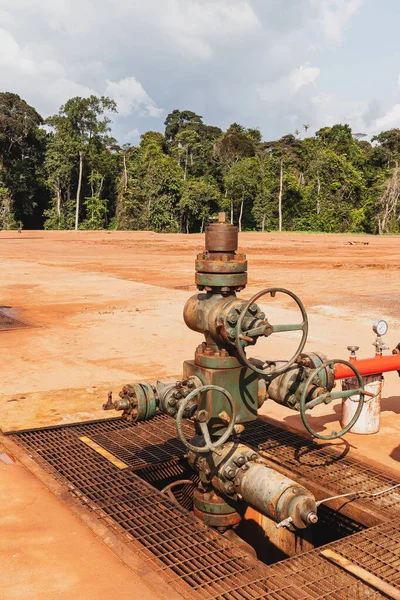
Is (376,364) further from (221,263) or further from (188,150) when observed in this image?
(188,150)

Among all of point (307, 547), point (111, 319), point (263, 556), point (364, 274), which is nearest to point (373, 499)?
point (307, 547)

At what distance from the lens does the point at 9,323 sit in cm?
966

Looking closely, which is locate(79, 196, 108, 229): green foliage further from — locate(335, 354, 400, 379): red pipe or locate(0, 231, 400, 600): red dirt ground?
locate(335, 354, 400, 379): red pipe

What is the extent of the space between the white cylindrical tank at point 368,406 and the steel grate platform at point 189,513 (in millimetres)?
511

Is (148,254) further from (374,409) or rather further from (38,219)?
(38,219)

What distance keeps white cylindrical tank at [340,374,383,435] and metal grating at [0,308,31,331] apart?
5.74 m

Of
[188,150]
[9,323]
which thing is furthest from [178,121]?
[9,323]

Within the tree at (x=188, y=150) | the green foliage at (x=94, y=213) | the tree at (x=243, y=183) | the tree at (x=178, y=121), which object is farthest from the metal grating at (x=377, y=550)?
the tree at (x=178, y=121)

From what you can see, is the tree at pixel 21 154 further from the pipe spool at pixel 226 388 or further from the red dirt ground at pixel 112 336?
the pipe spool at pixel 226 388

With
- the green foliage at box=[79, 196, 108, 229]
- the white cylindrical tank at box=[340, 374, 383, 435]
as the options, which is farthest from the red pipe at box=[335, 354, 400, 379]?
the green foliage at box=[79, 196, 108, 229]

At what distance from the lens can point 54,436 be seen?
4789 mm

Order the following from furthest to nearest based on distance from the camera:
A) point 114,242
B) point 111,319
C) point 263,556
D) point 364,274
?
point 114,242 < point 364,274 < point 111,319 < point 263,556

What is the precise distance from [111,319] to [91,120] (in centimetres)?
4143

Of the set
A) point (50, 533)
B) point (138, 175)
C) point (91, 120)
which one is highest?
point (91, 120)
